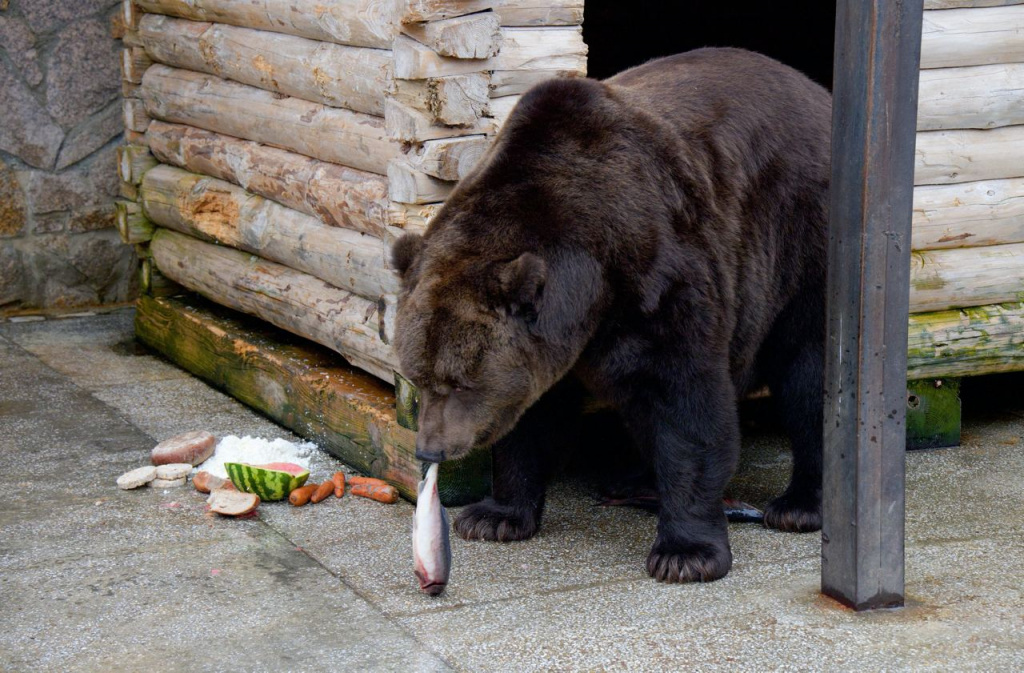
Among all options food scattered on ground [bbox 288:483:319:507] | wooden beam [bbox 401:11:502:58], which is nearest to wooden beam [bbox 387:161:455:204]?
wooden beam [bbox 401:11:502:58]

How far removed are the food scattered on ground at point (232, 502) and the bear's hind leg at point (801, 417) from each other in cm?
183

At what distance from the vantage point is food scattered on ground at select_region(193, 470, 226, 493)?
4852mm

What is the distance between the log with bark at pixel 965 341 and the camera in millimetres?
5281

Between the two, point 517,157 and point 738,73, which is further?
point 738,73

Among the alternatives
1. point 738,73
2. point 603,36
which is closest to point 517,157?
point 738,73

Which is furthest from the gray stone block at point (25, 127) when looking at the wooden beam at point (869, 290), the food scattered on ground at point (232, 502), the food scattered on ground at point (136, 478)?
the wooden beam at point (869, 290)

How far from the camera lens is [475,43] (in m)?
4.30

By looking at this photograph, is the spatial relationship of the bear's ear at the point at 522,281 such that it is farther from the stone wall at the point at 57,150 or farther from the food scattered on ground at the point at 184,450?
the stone wall at the point at 57,150

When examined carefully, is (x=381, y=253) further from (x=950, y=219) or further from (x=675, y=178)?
(x=950, y=219)

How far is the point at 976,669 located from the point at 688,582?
931mm

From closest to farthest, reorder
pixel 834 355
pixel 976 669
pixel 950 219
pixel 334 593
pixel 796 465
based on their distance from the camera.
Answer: pixel 976 669
pixel 834 355
pixel 334 593
pixel 796 465
pixel 950 219

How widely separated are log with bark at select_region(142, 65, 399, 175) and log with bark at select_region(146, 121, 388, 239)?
5 centimetres

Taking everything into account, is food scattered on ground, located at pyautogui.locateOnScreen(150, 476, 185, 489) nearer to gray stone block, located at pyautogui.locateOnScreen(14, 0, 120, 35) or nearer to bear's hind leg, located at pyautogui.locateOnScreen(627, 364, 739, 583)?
bear's hind leg, located at pyautogui.locateOnScreen(627, 364, 739, 583)

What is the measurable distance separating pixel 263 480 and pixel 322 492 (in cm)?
22
